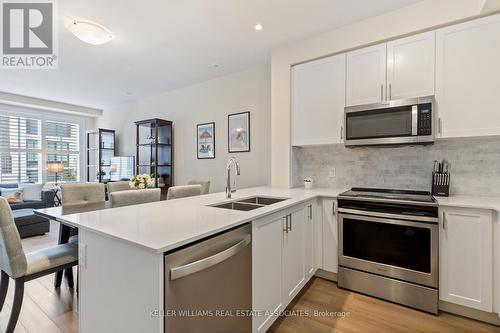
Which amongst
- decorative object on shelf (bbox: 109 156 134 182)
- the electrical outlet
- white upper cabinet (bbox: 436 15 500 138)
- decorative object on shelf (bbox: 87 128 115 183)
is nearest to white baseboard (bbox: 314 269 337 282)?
the electrical outlet

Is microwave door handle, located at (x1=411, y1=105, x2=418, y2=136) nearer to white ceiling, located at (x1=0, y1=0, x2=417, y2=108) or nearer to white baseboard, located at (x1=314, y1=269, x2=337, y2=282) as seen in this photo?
white ceiling, located at (x1=0, y1=0, x2=417, y2=108)

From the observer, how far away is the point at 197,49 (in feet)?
9.98

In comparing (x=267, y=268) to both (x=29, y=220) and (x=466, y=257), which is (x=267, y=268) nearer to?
(x=466, y=257)

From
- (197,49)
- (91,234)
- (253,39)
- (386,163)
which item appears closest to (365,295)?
(386,163)

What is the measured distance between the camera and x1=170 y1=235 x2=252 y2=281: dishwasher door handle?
98 centimetres

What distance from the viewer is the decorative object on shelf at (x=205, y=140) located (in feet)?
13.5

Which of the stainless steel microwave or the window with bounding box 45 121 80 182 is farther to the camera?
the window with bounding box 45 121 80 182

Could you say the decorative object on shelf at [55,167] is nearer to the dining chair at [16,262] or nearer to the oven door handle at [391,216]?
the dining chair at [16,262]

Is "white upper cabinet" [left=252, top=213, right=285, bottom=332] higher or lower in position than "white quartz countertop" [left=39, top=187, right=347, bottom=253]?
lower

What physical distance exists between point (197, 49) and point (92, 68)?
184 centimetres

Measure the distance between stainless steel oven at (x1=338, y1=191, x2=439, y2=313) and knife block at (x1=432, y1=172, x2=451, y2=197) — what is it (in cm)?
41

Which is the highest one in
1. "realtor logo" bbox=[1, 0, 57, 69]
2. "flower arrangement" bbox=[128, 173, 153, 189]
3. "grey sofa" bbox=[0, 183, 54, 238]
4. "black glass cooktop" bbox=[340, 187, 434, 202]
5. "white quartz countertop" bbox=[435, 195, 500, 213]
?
"realtor logo" bbox=[1, 0, 57, 69]

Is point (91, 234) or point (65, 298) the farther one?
point (65, 298)

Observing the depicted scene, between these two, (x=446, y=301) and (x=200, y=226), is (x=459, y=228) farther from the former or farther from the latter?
(x=200, y=226)
